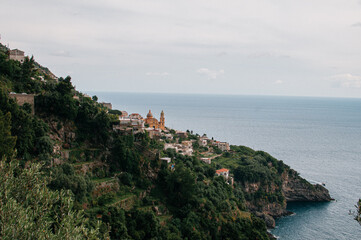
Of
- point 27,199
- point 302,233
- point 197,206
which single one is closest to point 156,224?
point 197,206

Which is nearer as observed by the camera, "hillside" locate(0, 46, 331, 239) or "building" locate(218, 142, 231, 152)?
"hillside" locate(0, 46, 331, 239)

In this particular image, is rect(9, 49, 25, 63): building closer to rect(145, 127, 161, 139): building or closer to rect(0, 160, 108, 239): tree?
rect(145, 127, 161, 139): building

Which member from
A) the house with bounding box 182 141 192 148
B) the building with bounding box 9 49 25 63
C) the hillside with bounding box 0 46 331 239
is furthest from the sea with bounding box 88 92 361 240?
the building with bounding box 9 49 25 63

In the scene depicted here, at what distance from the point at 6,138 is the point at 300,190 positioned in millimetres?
47798

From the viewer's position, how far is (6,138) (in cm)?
2250

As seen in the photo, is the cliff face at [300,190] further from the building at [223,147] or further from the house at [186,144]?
the house at [186,144]

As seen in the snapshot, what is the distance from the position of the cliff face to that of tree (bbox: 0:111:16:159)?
1792 inches

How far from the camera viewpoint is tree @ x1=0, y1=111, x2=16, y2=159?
72.5ft

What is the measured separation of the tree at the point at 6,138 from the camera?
870 inches

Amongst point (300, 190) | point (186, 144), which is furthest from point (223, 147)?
point (300, 190)

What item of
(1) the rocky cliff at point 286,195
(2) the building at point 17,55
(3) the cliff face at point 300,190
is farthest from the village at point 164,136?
(3) the cliff face at point 300,190

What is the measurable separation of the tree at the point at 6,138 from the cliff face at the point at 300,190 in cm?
4551

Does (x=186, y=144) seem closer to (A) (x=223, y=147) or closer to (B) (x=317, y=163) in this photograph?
(A) (x=223, y=147)

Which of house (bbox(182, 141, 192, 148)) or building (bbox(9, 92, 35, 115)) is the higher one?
building (bbox(9, 92, 35, 115))
